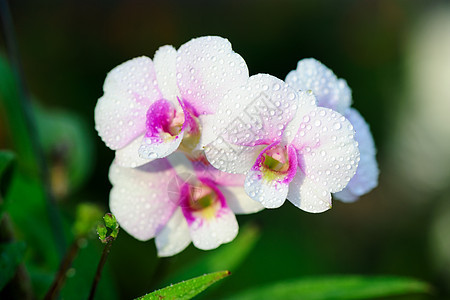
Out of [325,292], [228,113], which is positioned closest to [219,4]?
[325,292]

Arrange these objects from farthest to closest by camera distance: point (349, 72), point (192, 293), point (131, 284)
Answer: point (349, 72), point (131, 284), point (192, 293)

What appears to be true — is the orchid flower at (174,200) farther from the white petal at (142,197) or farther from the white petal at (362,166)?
Result: the white petal at (362,166)

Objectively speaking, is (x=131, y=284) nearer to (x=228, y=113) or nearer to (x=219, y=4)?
(x=228, y=113)

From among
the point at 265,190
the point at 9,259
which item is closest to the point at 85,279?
the point at 9,259

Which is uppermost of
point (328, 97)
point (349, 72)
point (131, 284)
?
point (328, 97)

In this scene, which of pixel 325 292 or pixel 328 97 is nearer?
pixel 328 97

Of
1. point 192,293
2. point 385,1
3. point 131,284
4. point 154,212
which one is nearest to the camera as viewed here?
point 192,293

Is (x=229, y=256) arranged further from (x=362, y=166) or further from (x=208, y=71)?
(x=208, y=71)

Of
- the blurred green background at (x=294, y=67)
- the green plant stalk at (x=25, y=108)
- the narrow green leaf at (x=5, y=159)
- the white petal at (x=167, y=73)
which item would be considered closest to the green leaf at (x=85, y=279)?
the green plant stalk at (x=25, y=108)
